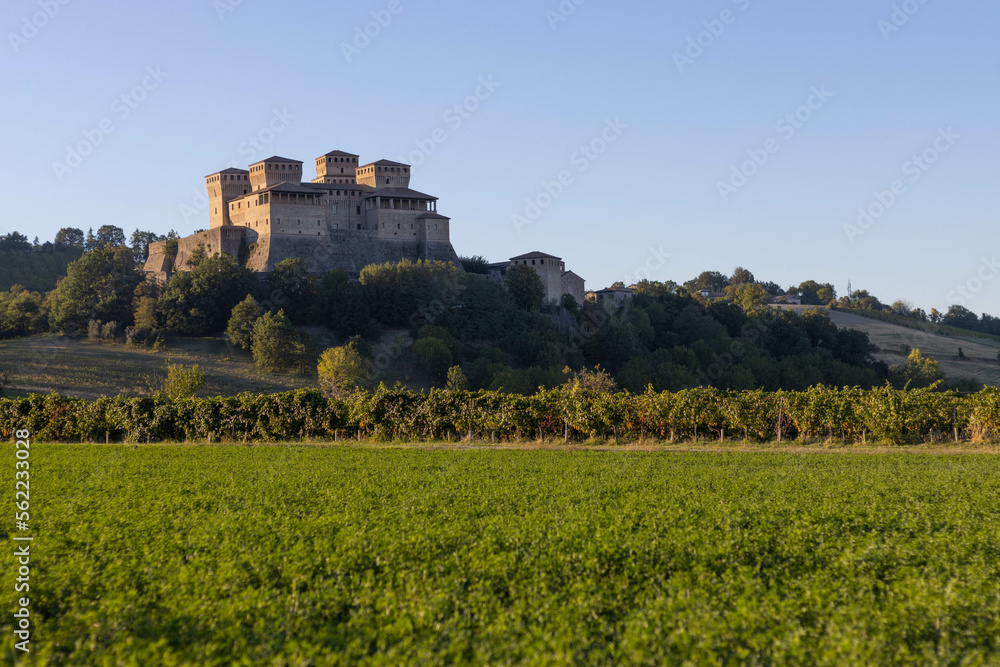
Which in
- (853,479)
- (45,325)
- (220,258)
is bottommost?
(853,479)

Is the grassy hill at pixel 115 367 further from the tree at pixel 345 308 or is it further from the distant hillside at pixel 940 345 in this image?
the distant hillside at pixel 940 345

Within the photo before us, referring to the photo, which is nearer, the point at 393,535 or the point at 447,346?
the point at 393,535

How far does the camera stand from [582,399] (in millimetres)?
27969

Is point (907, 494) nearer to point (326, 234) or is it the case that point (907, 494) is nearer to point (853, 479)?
point (853, 479)

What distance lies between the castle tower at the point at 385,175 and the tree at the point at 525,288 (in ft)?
51.9

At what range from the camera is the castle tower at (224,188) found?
78.5 meters

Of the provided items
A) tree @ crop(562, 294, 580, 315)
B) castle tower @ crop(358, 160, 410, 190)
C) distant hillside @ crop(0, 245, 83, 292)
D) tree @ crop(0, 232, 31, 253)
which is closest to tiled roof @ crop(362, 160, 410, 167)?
castle tower @ crop(358, 160, 410, 190)

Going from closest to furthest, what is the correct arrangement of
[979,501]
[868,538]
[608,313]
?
[868,538] → [979,501] → [608,313]

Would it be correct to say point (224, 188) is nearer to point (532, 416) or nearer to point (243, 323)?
point (243, 323)

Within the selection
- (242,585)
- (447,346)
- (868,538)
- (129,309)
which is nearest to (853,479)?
(868,538)

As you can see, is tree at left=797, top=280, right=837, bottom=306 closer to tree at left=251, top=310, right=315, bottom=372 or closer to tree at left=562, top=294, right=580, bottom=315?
tree at left=562, top=294, right=580, bottom=315

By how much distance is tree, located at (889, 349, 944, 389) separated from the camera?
7594cm

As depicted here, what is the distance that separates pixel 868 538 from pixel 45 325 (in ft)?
246

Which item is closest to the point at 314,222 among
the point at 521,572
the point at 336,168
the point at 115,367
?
the point at 336,168
